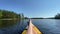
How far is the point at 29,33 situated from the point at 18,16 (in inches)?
4683

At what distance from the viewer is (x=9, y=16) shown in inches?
4528

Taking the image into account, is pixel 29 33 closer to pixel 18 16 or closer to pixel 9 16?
→ pixel 9 16

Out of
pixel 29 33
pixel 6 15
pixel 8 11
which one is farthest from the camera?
pixel 8 11

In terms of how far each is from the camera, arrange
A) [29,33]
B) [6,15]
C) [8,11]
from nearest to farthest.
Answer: [29,33] → [6,15] → [8,11]

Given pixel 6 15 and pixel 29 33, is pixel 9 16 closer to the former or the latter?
pixel 6 15

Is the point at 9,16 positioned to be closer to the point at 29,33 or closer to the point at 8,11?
the point at 8,11

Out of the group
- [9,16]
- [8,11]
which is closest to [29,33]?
[9,16]

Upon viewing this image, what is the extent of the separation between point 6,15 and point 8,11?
10.6 metres

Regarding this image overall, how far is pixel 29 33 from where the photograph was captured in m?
8.41

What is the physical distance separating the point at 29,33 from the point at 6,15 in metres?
109

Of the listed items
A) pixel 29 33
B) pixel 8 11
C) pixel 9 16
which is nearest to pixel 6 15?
pixel 9 16

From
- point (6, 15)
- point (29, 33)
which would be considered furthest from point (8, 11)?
point (29, 33)

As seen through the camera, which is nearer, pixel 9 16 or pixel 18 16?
pixel 9 16

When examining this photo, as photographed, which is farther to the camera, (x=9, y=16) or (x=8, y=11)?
(x=8, y=11)
